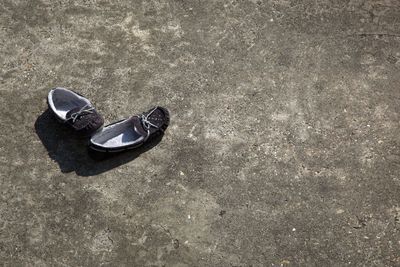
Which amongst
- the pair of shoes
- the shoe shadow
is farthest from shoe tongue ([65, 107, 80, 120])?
the shoe shadow

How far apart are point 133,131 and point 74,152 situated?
0.60 meters

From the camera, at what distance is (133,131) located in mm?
5418

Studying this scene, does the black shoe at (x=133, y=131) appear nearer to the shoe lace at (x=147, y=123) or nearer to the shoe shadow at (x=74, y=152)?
the shoe lace at (x=147, y=123)

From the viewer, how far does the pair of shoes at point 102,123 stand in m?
5.28

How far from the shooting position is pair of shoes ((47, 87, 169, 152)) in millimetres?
5281

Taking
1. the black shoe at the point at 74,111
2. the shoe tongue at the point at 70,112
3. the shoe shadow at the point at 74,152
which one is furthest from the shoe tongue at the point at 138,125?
the shoe tongue at the point at 70,112

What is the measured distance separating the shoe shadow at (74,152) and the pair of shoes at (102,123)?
11 centimetres

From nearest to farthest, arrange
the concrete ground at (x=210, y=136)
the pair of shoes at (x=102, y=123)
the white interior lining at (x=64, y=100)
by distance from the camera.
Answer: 1. the concrete ground at (x=210, y=136)
2. the pair of shoes at (x=102, y=123)
3. the white interior lining at (x=64, y=100)

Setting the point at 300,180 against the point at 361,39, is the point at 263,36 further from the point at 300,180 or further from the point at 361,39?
the point at 300,180

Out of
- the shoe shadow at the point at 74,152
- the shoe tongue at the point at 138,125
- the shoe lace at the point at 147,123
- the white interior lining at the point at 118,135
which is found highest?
the shoe lace at the point at 147,123

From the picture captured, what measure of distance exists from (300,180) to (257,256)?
847mm

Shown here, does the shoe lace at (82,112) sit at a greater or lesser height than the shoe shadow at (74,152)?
greater

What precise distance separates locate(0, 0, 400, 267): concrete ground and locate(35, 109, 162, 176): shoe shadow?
0.01 m

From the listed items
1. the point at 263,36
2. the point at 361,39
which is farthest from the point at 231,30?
the point at 361,39
